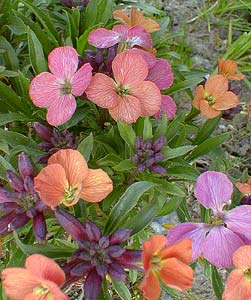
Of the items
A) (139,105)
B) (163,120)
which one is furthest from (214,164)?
(139,105)

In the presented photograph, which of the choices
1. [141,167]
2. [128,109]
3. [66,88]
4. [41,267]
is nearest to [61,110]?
[66,88]

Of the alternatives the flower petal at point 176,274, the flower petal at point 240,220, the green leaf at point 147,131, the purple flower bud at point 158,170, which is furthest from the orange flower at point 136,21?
the flower petal at point 176,274

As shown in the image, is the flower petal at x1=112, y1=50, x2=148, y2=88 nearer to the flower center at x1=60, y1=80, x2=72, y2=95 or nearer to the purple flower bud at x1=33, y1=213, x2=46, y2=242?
the flower center at x1=60, y1=80, x2=72, y2=95

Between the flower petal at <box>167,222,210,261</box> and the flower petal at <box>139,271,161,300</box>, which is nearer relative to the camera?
the flower petal at <box>139,271,161,300</box>

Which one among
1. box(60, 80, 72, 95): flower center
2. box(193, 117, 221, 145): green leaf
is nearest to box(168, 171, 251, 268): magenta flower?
box(60, 80, 72, 95): flower center

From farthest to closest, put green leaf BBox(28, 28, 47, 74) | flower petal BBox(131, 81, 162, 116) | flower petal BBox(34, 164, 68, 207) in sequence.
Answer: green leaf BBox(28, 28, 47, 74) < flower petal BBox(131, 81, 162, 116) < flower petal BBox(34, 164, 68, 207)

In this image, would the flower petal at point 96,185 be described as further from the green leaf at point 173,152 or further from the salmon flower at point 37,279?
the green leaf at point 173,152
